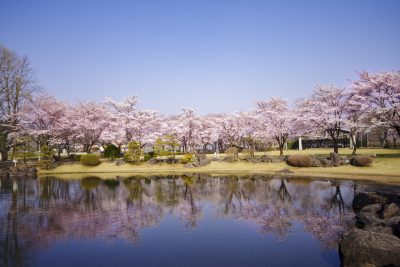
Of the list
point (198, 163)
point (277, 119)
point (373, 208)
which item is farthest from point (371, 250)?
point (277, 119)

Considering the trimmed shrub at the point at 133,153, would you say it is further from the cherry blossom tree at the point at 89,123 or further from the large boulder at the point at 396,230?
the large boulder at the point at 396,230

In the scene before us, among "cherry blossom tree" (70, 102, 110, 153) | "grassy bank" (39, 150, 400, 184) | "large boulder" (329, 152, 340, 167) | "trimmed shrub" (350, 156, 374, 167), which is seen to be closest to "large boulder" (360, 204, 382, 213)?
"grassy bank" (39, 150, 400, 184)

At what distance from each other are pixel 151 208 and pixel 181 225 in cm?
419

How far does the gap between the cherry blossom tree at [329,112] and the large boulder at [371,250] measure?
93.6 ft

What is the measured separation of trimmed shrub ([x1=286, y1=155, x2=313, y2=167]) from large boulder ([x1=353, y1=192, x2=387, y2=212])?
15946mm

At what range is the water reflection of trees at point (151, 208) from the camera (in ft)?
44.4

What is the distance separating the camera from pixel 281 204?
722 inches

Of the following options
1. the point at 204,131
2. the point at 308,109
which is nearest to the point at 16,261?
the point at 308,109

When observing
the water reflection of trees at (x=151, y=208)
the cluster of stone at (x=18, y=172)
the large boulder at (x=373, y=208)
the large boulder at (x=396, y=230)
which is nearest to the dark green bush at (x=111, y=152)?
the cluster of stone at (x=18, y=172)

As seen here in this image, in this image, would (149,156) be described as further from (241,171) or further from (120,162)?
(241,171)

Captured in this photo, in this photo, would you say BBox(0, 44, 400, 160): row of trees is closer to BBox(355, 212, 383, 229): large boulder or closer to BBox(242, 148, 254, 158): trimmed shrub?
BBox(242, 148, 254, 158): trimmed shrub

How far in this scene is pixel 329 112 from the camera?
123ft

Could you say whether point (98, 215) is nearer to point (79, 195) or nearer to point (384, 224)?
point (79, 195)

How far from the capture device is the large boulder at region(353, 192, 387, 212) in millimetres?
14823
